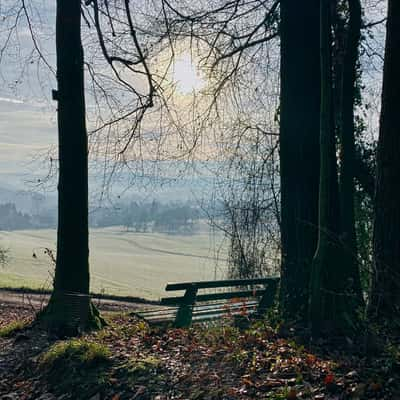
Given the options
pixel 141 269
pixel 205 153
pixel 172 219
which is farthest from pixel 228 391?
pixel 172 219

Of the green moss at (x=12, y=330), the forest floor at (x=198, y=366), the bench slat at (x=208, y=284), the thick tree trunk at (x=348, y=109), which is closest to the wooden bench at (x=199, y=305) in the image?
the bench slat at (x=208, y=284)

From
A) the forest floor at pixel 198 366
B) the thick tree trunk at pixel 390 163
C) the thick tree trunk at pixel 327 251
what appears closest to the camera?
the forest floor at pixel 198 366

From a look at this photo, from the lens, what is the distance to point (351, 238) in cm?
1311

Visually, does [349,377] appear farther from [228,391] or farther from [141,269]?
[141,269]

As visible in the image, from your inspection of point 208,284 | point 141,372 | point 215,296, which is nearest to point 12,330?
point 208,284

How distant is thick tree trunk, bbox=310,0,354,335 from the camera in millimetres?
7594

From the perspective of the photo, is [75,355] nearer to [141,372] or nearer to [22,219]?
[141,372]

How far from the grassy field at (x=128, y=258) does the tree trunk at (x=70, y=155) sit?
2863cm

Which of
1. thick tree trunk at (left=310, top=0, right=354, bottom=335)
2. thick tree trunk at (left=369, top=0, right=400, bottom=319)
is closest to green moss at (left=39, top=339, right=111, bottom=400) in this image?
thick tree trunk at (left=310, top=0, right=354, bottom=335)

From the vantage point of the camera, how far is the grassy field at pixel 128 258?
178ft

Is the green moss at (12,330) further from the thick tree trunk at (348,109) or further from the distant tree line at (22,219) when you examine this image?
the distant tree line at (22,219)

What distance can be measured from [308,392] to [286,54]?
5.39 meters

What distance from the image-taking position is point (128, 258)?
301ft

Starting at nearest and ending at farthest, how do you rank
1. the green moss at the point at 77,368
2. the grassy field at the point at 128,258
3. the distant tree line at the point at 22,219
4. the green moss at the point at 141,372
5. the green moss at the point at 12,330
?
the green moss at the point at 141,372
the green moss at the point at 77,368
the green moss at the point at 12,330
the grassy field at the point at 128,258
the distant tree line at the point at 22,219
